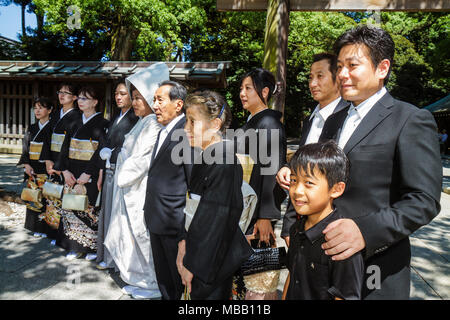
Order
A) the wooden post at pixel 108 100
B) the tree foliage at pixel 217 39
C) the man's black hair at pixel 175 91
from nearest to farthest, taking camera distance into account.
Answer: the man's black hair at pixel 175 91, the wooden post at pixel 108 100, the tree foliage at pixel 217 39

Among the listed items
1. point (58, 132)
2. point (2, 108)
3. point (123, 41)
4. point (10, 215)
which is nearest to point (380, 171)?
point (58, 132)

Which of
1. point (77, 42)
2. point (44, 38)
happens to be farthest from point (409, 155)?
point (44, 38)

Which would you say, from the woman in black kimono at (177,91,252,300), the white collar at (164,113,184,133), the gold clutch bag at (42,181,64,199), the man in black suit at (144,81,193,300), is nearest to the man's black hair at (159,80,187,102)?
the man in black suit at (144,81,193,300)

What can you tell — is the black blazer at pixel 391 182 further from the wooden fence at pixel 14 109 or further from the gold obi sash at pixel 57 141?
the wooden fence at pixel 14 109

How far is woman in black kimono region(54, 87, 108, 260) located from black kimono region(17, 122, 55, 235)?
0.54 metres

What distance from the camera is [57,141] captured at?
402 centimetres

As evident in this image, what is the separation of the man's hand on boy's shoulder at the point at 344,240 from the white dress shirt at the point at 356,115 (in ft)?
1.46

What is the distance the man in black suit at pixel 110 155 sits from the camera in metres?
3.43

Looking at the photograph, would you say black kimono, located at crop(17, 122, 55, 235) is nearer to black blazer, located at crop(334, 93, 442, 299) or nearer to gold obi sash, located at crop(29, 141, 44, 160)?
gold obi sash, located at crop(29, 141, 44, 160)

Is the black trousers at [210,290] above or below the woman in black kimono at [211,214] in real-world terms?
below

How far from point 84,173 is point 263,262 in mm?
2532

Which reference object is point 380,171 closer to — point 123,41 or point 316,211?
point 316,211

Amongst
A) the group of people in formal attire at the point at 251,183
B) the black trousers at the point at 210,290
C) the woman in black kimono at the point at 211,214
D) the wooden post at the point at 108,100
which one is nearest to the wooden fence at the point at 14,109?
the wooden post at the point at 108,100

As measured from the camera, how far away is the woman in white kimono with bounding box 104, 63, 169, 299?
9.52 feet
